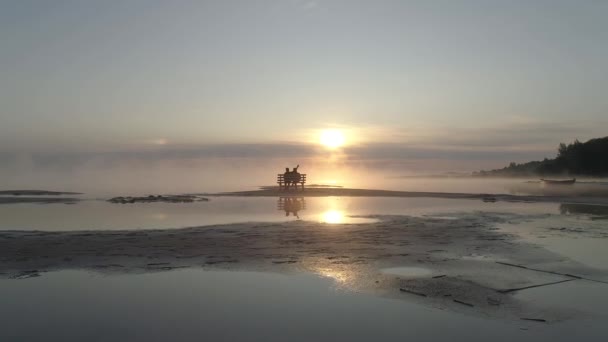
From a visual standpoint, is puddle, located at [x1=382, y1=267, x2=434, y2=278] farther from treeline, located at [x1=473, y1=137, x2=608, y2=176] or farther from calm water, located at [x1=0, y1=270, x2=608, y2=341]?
treeline, located at [x1=473, y1=137, x2=608, y2=176]

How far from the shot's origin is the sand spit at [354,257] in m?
10.5

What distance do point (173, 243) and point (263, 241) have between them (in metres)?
3.24

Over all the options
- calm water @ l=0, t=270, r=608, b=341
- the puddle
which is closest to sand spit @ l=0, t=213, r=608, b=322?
the puddle

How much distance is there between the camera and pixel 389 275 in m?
12.0

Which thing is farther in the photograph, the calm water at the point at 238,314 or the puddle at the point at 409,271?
the puddle at the point at 409,271

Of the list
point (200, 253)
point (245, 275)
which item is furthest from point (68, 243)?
point (245, 275)

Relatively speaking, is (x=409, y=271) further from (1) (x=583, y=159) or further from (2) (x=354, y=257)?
(1) (x=583, y=159)

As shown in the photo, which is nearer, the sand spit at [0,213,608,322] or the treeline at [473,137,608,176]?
the sand spit at [0,213,608,322]

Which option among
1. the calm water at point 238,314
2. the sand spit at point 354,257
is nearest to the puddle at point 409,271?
the sand spit at point 354,257

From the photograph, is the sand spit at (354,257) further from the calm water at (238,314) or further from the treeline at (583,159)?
the treeline at (583,159)

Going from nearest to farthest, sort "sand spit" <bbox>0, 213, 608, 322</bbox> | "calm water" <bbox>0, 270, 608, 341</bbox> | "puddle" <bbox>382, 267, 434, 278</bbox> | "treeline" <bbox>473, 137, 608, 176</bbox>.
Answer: "calm water" <bbox>0, 270, 608, 341</bbox> < "sand spit" <bbox>0, 213, 608, 322</bbox> < "puddle" <bbox>382, 267, 434, 278</bbox> < "treeline" <bbox>473, 137, 608, 176</bbox>

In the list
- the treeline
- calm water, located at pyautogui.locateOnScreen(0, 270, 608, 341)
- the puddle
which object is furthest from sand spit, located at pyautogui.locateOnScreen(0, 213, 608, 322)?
the treeline

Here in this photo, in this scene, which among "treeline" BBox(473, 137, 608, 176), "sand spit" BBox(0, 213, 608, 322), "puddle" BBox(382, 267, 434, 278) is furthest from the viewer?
"treeline" BBox(473, 137, 608, 176)

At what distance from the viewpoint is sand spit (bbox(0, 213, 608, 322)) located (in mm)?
10547
